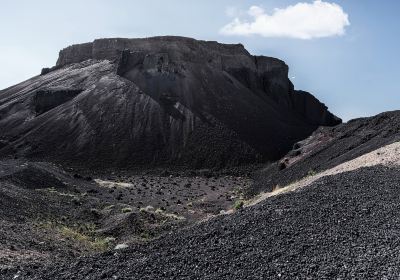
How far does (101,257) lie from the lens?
1310cm

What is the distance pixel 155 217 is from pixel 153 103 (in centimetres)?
3706

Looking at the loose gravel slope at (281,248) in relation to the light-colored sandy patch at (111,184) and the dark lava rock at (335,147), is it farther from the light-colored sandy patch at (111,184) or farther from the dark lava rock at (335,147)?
the light-colored sandy patch at (111,184)

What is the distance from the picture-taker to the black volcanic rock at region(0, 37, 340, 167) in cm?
5953

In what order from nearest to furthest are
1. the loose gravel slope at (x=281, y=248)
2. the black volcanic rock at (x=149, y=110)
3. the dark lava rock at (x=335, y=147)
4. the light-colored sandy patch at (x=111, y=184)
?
the loose gravel slope at (x=281, y=248)
the dark lava rock at (x=335, y=147)
the light-colored sandy patch at (x=111, y=184)
the black volcanic rock at (x=149, y=110)

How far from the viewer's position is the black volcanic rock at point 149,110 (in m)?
59.5

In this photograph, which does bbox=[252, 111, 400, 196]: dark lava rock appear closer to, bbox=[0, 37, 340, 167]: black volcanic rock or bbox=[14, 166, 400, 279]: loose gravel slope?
bbox=[0, 37, 340, 167]: black volcanic rock

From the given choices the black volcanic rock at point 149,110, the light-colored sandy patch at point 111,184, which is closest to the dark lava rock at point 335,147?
the black volcanic rock at point 149,110

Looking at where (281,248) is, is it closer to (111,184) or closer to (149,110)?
(111,184)

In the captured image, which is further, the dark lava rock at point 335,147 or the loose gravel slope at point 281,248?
the dark lava rock at point 335,147

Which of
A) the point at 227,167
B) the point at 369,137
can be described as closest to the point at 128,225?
the point at 369,137

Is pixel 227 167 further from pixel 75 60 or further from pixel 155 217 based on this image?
pixel 75 60

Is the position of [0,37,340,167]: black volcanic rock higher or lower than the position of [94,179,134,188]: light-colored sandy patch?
higher

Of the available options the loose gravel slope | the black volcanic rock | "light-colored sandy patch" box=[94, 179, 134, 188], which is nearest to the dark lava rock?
the black volcanic rock

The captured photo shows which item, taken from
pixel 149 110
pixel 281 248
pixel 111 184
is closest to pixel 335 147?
pixel 111 184
